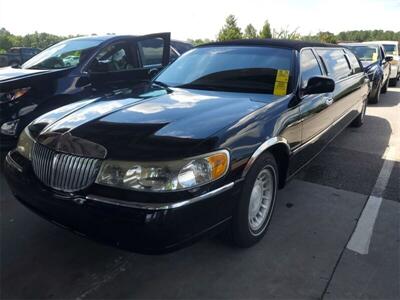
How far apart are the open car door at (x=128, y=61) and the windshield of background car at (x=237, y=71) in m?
1.03

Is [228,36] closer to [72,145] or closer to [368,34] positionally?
[72,145]

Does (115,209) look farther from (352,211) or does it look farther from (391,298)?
(352,211)

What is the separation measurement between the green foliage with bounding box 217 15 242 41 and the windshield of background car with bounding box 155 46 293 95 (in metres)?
24.6

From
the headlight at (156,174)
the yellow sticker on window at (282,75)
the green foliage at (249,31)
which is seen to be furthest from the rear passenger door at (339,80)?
the green foliage at (249,31)

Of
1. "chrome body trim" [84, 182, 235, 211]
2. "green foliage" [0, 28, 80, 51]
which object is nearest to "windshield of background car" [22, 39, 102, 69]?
"chrome body trim" [84, 182, 235, 211]

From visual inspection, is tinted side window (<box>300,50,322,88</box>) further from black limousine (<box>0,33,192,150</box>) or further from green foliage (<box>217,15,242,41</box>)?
green foliage (<box>217,15,242,41</box>)

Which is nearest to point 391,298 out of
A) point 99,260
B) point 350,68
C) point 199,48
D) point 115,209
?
point 115,209

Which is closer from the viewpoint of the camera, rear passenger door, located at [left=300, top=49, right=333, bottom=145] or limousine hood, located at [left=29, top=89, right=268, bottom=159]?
limousine hood, located at [left=29, top=89, right=268, bottom=159]

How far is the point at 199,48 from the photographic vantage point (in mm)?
4312

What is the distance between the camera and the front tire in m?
2.64

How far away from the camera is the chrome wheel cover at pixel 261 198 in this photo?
291 centimetres

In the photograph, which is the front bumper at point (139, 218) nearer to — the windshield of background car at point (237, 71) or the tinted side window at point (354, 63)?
the windshield of background car at point (237, 71)

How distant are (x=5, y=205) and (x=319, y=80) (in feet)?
10.8

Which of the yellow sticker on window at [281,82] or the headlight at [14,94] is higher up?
the yellow sticker on window at [281,82]
